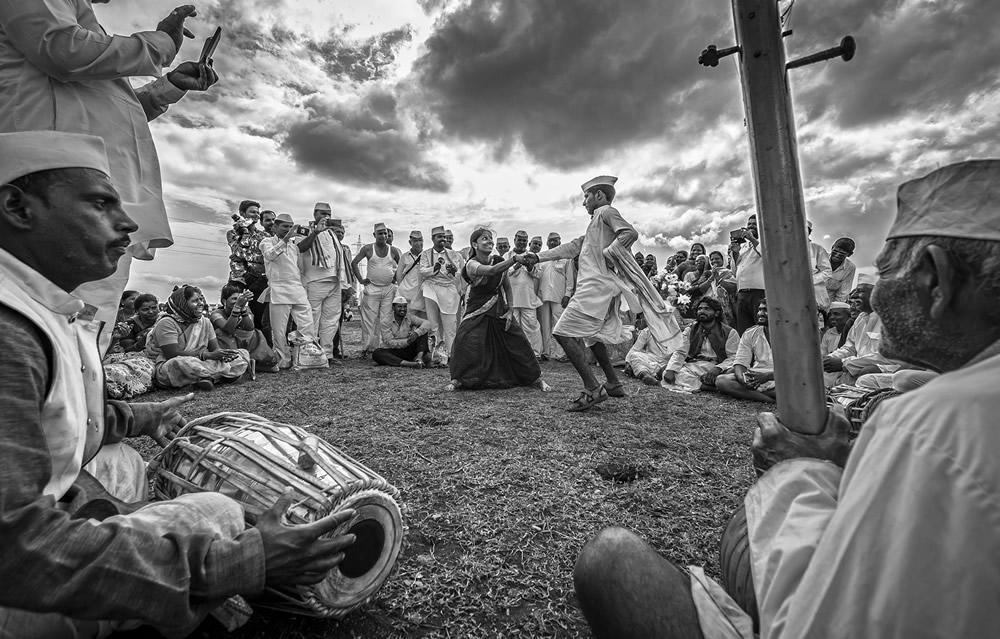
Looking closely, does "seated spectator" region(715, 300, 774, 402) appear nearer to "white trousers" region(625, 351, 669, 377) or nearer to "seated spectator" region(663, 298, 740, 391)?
"seated spectator" region(663, 298, 740, 391)

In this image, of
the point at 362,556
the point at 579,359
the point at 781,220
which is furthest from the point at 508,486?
the point at 579,359

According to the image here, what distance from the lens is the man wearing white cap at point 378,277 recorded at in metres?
9.55

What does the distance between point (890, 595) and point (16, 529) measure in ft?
4.78

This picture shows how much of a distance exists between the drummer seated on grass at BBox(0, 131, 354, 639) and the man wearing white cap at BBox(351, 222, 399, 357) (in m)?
8.01

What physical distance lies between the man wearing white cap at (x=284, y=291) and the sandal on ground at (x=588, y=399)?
16.6ft

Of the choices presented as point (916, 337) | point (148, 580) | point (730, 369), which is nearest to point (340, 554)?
point (148, 580)

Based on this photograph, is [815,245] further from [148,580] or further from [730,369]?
[148,580]

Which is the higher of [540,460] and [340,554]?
[340,554]

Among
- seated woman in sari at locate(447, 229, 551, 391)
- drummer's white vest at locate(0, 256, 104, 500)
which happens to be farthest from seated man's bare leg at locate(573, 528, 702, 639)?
seated woman in sari at locate(447, 229, 551, 391)

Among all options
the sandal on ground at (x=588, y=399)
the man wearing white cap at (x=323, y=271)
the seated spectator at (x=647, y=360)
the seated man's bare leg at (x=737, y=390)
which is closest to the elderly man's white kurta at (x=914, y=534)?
the sandal on ground at (x=588, y=399)

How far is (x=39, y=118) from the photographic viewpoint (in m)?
2.25

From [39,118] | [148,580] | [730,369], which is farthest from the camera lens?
[730,369]

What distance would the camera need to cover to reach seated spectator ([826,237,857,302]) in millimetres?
7770

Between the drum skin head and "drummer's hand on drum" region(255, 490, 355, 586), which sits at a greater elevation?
"drummer's hand on drum" region(255, 490, 355, 586)
